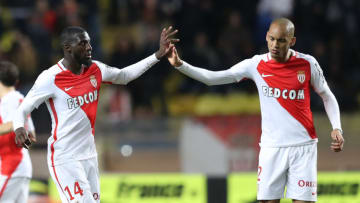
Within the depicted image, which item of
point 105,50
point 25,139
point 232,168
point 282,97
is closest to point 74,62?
point 25,139

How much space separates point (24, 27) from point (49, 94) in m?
8.84

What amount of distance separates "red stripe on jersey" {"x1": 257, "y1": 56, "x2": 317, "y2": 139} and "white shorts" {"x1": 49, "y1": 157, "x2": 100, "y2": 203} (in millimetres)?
1751

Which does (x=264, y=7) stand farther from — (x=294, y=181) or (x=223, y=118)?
(x=294, y=181)

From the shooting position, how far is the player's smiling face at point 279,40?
6395 mm

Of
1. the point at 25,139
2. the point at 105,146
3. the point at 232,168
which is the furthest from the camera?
the point at 105,146

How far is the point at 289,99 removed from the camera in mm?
6562

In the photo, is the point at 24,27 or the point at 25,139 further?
the point at 24,27

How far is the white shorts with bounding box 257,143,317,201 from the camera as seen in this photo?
649 cm

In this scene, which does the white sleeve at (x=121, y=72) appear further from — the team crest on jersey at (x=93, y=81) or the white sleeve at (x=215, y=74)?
the white sleeve at (x=215, y=74)

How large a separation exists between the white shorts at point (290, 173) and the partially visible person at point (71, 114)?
1.51 metres

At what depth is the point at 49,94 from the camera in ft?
21.1

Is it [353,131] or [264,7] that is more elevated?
[264,7]

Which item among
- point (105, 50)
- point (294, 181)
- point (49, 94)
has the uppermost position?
point (105, 50)

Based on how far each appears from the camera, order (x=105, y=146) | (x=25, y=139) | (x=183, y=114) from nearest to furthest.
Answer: (x=25, y=139)
(x=105, y=146)
(x=183, y=114)
